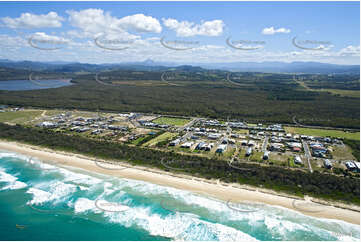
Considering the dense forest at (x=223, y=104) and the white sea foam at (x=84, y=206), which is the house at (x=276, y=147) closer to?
the dense forest at (x=223, y=104)

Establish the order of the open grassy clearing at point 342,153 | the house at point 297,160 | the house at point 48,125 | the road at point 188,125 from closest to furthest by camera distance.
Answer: the house at point 297,160 → the open grassy clearing at point 342,153 → the road at point 188,125 → the house at point 48,125

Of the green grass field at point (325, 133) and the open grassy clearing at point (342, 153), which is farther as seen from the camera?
the green grass field at point (325, 133)

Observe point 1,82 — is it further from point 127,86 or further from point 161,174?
point 161,174

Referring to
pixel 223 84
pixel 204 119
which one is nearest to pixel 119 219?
pixel 204 119

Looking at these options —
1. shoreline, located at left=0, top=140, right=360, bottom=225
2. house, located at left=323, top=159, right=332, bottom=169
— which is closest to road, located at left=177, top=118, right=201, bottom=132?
shoreline, located at left=0, top=140, right=360, bottom=225

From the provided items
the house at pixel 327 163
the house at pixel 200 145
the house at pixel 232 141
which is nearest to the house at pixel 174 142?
the house at pixel 200 145

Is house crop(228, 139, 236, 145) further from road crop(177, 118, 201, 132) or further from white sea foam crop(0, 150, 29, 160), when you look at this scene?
white sea foam crop(0, 150, 29, 160)

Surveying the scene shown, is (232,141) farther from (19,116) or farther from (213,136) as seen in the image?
(19,116)
